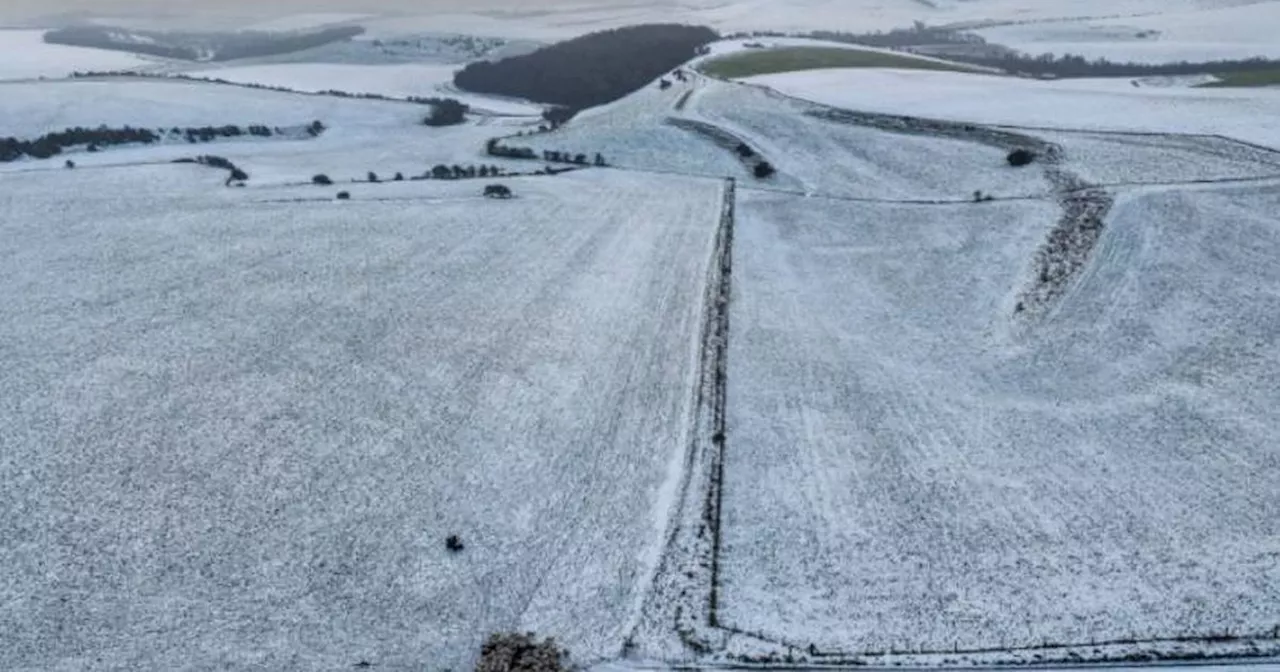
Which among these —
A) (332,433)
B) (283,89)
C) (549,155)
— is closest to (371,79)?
(283,89)

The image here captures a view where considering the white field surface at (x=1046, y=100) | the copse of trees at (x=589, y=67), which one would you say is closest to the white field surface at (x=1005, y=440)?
the white field surface at (x=1046, y=100)

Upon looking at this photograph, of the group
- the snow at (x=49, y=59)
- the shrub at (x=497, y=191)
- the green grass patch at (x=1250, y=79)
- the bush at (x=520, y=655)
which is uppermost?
the snow at (x=49, y=59)

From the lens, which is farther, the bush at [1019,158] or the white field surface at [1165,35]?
the white field surface at [1165,35]

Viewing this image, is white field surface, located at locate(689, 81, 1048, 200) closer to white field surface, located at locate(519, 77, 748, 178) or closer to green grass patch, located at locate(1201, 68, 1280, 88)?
white field surface, located at locate(519, 77, 748, 178)

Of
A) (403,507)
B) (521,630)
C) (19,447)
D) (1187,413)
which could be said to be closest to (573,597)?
(521,630)

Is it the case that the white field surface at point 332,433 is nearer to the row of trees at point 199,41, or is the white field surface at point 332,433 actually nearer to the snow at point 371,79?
the snow at point 371,79

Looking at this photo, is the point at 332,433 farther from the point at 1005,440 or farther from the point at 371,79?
the point at 371,79
